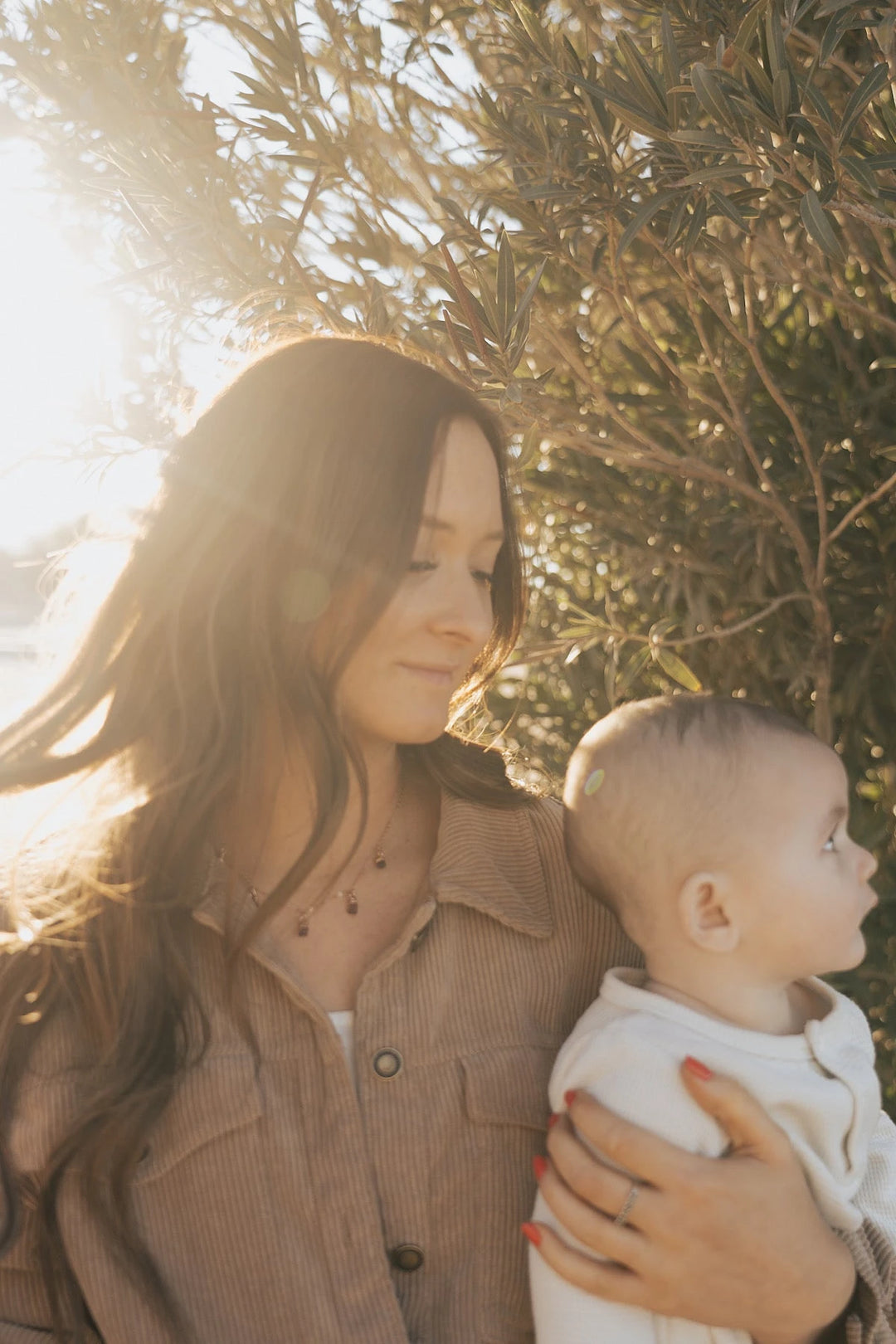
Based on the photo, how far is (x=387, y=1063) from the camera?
170 centimetres

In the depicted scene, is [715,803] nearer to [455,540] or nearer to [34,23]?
[455,540]

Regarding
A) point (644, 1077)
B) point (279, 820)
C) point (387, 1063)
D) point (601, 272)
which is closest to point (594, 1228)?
point (644, 1077)

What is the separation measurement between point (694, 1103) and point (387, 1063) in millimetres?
404

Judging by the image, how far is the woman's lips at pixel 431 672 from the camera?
1.78 m

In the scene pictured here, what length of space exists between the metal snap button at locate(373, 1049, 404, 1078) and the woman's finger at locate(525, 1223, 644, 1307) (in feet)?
0.92

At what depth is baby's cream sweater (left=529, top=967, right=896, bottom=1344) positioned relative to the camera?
1562 millimetres

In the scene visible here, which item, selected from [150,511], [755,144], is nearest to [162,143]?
[150,511]

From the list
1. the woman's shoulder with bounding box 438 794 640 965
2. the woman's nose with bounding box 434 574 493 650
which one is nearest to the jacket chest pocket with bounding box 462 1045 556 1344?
the woman's shoulder with bounding box 438 794 640 965

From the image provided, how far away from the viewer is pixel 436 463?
1843 millimetres

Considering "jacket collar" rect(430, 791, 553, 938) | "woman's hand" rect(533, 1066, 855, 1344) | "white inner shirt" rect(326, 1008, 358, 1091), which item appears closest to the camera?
"woman's hand" rect(533, 1066, 855, 1344)

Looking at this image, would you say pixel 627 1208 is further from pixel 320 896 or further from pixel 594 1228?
pixel 320 896

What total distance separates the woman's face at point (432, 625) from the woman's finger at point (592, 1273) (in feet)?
2.23

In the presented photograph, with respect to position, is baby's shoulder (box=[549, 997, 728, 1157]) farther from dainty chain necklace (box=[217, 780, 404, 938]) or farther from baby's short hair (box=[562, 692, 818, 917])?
dainty chain necklace (box=[217, 780, 404, 938])

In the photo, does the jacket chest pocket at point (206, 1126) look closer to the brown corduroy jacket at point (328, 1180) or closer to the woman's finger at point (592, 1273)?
the brown corduroy jacket at point (328, 1180)
